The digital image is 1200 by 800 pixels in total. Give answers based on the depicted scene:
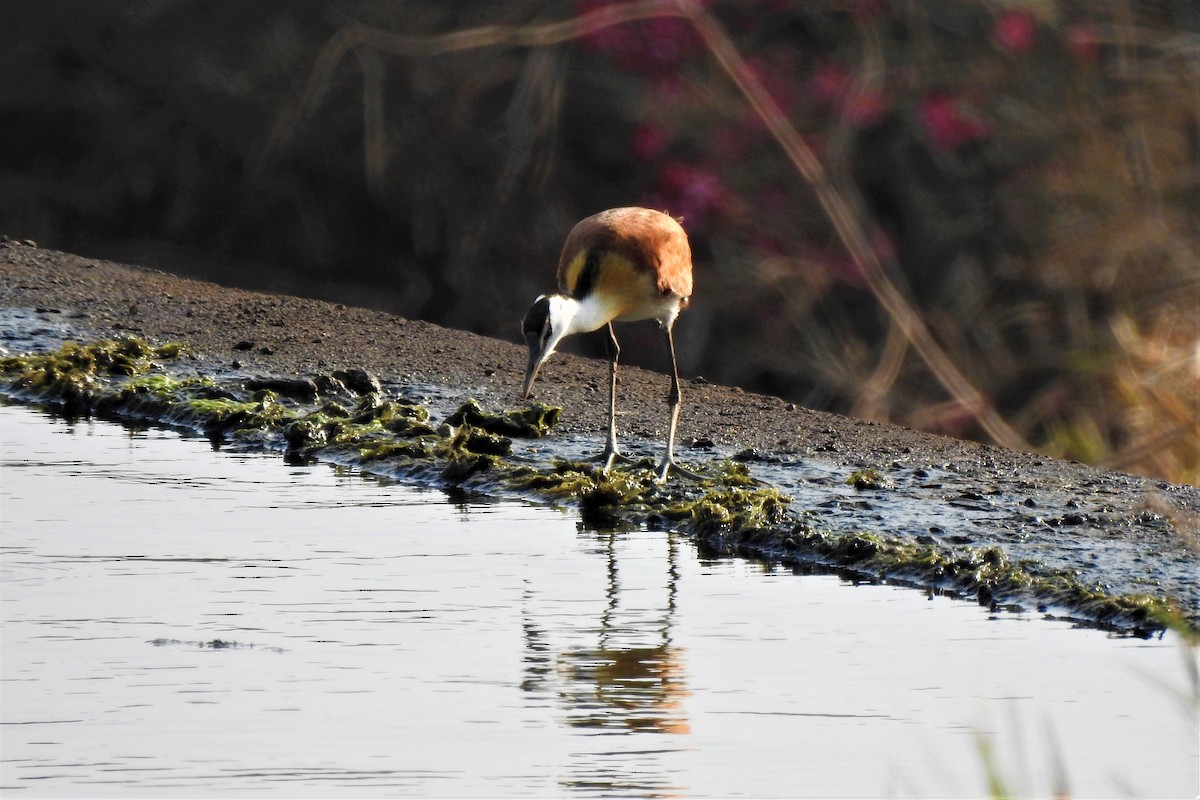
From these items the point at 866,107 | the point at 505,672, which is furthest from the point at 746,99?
the point at 505,672

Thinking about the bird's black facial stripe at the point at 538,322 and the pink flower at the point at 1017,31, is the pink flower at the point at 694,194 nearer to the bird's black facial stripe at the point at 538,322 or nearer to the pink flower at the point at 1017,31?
the pink flower at the point at 1017,31

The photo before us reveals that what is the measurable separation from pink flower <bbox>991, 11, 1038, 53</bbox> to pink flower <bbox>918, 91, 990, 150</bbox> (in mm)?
568

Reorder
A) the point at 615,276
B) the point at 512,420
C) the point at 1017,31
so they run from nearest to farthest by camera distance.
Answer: the point at 615,276
the point at 512,420
the point at 1017,31

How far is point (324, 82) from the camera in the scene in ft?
45.9

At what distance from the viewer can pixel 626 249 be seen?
7.51 meters

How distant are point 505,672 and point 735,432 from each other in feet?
11.9

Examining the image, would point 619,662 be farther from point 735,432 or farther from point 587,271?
point 735,432

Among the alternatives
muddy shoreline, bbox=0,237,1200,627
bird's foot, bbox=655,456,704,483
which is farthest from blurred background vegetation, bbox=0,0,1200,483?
bird's foot, bbox=655,456,704,483

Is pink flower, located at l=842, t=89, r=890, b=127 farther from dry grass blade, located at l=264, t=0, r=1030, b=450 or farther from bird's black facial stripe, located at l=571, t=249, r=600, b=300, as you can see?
bird's black facial stripe, located at l=571, t=249, r=600, b=300

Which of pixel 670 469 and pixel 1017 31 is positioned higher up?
pixel 1017 31

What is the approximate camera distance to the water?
3.97 m

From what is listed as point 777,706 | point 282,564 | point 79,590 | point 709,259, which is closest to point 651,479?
point 282,564

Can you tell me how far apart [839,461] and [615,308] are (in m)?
0.97

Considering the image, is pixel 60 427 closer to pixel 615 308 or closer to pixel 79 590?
pixel 615 308
